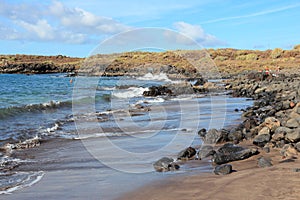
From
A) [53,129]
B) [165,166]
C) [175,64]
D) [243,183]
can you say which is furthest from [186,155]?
[175,64]

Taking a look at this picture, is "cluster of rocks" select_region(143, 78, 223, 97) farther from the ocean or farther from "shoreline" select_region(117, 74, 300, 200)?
"shoreline" select_region(117, 74, 300, 200)

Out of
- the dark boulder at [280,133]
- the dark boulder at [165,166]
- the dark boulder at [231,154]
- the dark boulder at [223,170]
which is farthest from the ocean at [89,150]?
→ the dark boulder at [280,133]

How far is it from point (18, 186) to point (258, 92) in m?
19.3

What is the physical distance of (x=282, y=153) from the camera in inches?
252

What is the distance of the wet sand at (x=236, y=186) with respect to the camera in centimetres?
441

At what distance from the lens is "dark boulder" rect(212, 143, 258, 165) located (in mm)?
6273

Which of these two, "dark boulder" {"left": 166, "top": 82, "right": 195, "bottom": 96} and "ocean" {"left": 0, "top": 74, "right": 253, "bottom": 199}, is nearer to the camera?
"ocean" {"left": 0, "top": 74, "right": 253, "bottom": 199}

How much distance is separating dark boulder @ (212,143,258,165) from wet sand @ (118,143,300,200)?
533 millimetres

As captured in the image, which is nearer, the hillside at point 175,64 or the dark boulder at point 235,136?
the dark boulder at point 235,136

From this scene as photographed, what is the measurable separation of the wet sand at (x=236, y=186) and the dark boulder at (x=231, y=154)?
0.53 meters

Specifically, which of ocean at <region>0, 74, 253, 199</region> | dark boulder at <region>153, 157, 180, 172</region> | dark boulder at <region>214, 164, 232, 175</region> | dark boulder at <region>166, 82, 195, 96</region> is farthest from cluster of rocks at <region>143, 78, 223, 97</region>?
dark boulder at <region>214, 164, 232, 175</region>

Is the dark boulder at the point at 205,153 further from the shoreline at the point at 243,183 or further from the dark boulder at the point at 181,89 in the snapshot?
the dark boulder at the point at 181,89

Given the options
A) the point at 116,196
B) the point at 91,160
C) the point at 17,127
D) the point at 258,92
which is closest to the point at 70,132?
the point at 17,127

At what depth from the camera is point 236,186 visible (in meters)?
4.73
